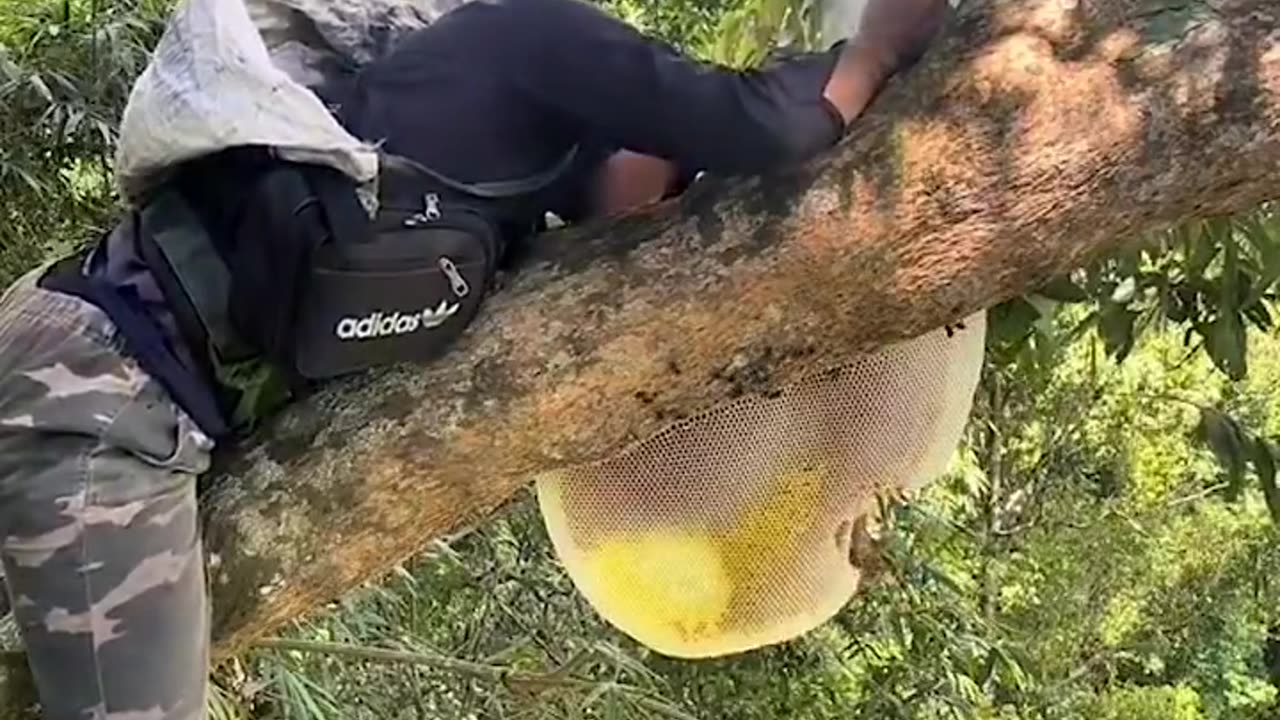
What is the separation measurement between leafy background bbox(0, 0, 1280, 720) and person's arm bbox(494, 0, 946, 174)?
1.11 feet

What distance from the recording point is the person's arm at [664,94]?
1212mm

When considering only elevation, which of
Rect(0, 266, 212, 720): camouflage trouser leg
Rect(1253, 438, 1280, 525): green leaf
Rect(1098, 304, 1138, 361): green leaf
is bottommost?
Rect(1253, 438, 1280, 525): green leaf

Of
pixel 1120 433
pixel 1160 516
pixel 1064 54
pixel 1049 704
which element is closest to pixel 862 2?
pixel 1064 54

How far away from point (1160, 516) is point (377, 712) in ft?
19.0

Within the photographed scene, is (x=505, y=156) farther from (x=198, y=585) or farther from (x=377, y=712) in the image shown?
(x=377, y=712)

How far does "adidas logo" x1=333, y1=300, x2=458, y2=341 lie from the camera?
120cm

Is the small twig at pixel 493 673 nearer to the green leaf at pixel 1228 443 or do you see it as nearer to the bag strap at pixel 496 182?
the green leaf at pixel 1228 443

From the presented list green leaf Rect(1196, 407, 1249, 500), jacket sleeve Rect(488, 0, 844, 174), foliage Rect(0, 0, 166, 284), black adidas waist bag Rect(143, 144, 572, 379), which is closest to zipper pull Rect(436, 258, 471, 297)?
black adidas waist bag Rect(143, 144, 572, 379)

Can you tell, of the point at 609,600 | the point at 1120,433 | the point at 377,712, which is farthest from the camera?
the point at 1120,433

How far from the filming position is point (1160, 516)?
8.29 meters

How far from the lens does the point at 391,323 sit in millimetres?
1216

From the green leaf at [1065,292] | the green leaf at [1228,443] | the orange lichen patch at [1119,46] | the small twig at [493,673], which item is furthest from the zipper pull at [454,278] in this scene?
the small twig at [493,673]

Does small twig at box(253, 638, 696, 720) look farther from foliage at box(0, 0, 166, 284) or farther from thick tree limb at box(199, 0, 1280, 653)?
thick tree limb at box(199, 0, 1280, 653)

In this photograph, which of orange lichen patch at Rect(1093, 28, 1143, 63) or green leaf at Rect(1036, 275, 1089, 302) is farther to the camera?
green leaf at Rect(1036, 275, 1089, 302)
